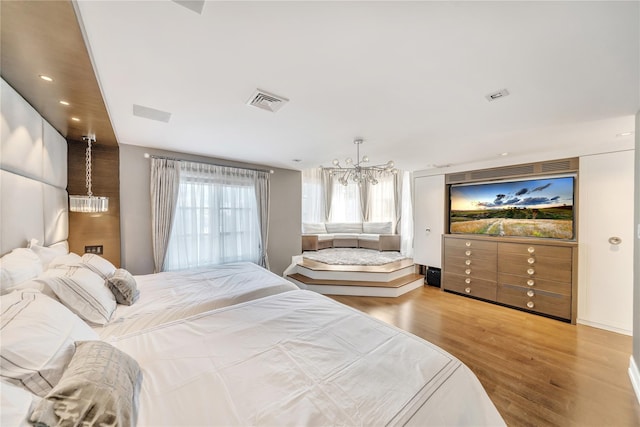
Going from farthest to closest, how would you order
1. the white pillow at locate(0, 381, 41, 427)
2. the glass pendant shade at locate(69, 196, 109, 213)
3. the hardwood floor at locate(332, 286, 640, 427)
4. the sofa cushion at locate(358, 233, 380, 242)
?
the sofa cushion at locate(358, 233, 380, 242) → the glass pendant shade at locate(69, 196, 109, 213) → the hardwood floor at locate(332, 286, 640, 427) → the white pillow at locate(0, 381, 41, 427)

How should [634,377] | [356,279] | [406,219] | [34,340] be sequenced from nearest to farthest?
[34,340] → [634,377] → [356,279] → [406,219]

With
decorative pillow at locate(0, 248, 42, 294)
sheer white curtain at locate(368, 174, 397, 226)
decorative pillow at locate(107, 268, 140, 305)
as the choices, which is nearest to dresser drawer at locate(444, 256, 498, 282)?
sheer white curtain at locate(368, 174, 397, 226)

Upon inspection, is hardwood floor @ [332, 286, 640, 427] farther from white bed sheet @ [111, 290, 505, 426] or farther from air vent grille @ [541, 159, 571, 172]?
air vent grille @ [541, 159, 571, 172]

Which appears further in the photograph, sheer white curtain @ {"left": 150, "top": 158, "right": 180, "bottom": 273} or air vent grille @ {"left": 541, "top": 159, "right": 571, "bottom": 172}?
sheer white curtain @ {"left": 150, "top": 158, "right": 180, "bottom": 273}

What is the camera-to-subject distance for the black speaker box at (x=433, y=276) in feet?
14.7

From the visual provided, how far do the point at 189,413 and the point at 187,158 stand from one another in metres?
3.65

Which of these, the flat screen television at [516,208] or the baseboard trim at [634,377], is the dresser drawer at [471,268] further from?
the baseboard trim at [634,377]

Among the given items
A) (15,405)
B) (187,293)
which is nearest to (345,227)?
(187,293)

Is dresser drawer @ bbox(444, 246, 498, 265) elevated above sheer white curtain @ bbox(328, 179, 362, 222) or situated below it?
below

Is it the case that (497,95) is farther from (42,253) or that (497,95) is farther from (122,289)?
(42,253)

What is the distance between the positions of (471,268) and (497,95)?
9.99ft

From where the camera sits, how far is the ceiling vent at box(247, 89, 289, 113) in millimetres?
1819

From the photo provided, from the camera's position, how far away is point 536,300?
3195 mm

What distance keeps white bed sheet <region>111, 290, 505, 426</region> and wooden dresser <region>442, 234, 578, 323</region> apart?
123 inches
